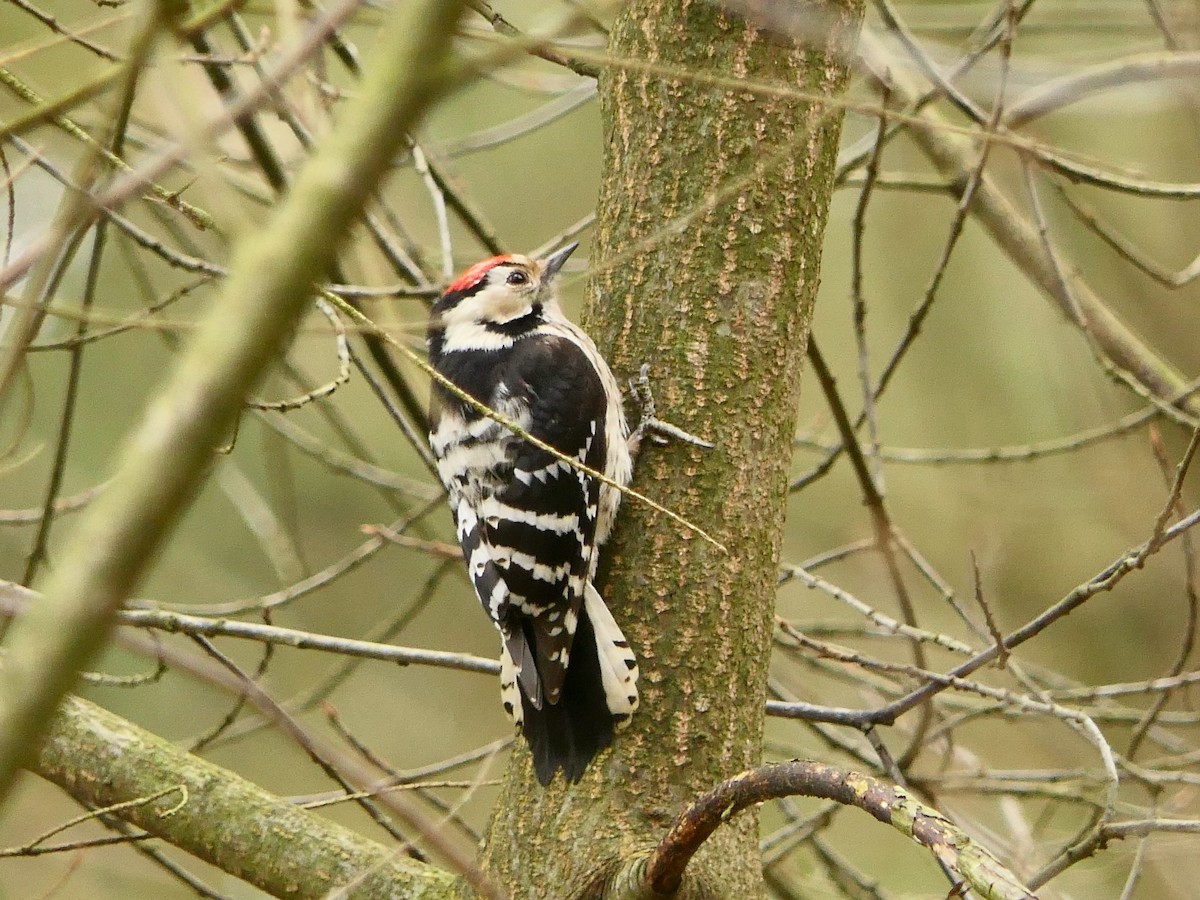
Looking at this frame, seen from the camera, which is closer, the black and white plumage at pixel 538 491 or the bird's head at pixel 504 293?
the black and white plumage at pixel 538 491

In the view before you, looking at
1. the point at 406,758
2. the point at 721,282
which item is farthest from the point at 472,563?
the point at 406,758

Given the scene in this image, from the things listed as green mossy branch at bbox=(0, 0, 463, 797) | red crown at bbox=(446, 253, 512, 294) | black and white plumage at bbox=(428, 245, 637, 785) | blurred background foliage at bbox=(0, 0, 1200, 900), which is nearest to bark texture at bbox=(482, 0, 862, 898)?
black and white plumage at bbox=(428, 245, 637, 785)

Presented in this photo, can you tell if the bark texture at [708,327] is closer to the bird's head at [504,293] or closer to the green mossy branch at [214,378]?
the bird's head at [504,293]

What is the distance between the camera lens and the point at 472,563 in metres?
3.03

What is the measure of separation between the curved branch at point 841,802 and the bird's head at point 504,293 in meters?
1.81

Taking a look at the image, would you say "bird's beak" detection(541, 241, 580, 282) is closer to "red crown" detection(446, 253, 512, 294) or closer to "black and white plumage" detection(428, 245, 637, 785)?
"black and white plumage" detection(428, 245, 637, 785)

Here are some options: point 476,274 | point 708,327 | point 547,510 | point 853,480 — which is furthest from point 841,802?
point 853,480

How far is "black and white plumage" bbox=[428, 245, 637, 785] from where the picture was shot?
2197 millimetres

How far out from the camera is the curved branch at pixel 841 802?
1302 millimetres

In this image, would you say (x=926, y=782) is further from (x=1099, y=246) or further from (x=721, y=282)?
(x=1099, y=246)

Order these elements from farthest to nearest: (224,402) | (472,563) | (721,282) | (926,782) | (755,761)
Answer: (472,563) → (926,782) → (721,282) → (755,761) → (224,402)

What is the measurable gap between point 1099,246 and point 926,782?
15.9 ft

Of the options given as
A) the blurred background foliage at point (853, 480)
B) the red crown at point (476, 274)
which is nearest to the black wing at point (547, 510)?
the red crown at point (476, 274)

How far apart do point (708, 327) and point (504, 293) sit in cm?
128
